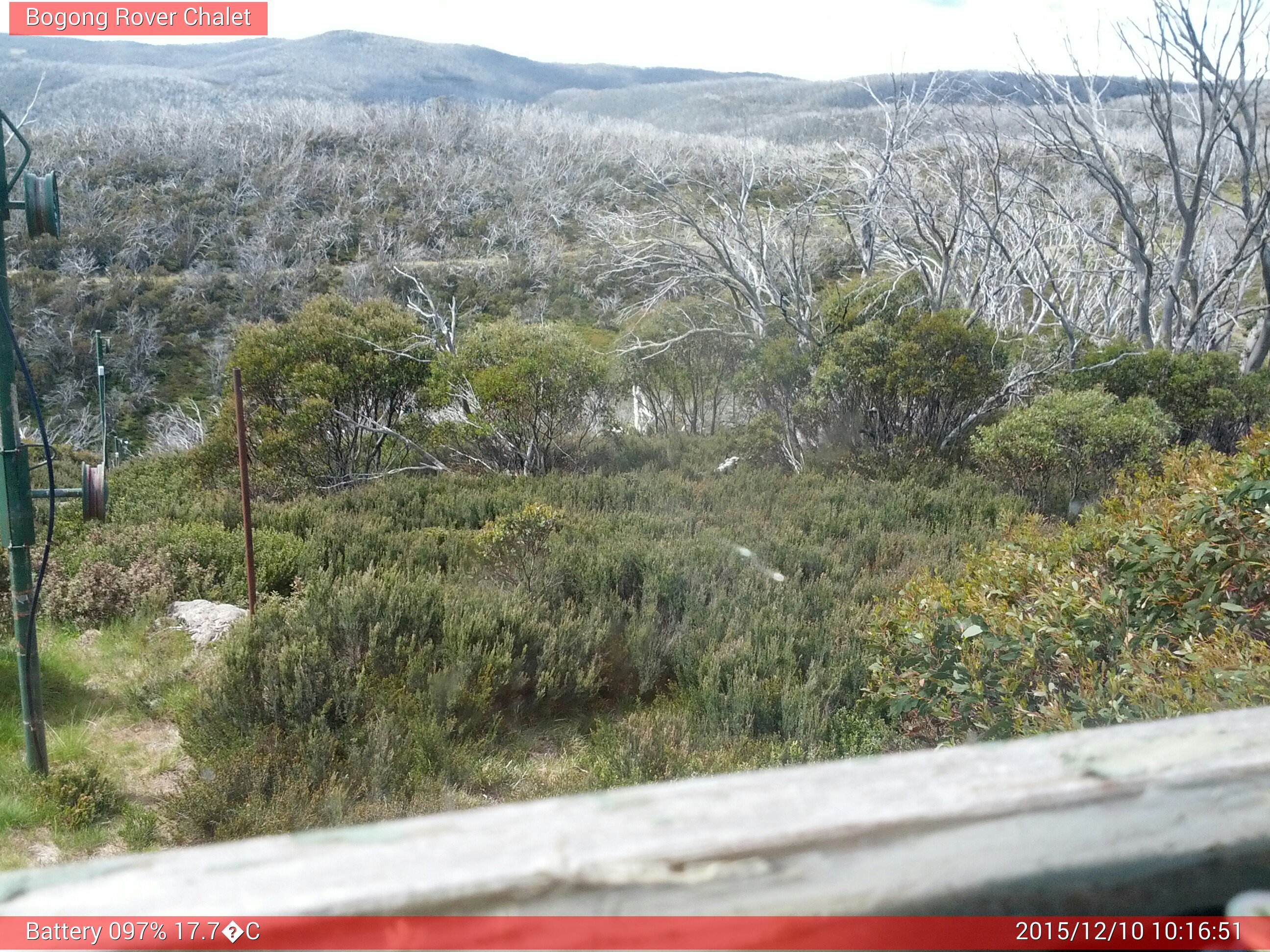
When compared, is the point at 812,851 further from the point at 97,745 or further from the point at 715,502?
the point at 715,502

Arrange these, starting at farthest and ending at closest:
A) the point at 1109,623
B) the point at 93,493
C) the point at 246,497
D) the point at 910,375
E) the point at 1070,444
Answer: the point at 910,375 → the point at 1070,444 → the point at 246,497 → the point at 93,493 → the point at 1109,623

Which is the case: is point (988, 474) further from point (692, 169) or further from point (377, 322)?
point (692, 169)

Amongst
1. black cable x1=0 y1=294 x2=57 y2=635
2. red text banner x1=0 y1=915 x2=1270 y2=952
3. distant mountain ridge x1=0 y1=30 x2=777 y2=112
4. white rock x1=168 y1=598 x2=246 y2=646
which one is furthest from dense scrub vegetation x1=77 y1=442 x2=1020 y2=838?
distant mountain ridge x1=0 y1=30 x2=777 y2=112

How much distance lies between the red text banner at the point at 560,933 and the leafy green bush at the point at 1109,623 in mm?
1786

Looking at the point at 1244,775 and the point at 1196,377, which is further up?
the point at 1244,775

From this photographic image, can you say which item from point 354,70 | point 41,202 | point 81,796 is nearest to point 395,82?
point 354,70

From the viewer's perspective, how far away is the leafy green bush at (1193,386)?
9.22m

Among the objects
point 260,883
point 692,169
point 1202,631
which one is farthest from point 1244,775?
point 692,169

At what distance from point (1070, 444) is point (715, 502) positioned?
327cm

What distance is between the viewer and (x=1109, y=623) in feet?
9.89

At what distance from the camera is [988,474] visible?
28.8ft

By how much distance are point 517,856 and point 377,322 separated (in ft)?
35.0

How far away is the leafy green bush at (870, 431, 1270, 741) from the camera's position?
2516 millimetres

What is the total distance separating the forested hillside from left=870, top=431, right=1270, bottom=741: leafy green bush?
0.02 m
